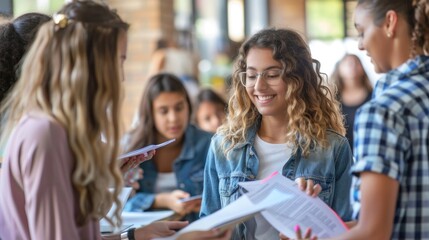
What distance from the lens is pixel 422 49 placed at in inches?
56.2

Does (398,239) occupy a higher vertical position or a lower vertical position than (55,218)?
lower

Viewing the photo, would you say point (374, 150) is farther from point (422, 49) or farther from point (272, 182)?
point (272, 182)

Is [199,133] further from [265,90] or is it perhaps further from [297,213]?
[297,213]

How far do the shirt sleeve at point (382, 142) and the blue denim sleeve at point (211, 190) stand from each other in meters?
0.74

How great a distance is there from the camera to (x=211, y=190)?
2.05 meters

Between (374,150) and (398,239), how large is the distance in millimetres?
212

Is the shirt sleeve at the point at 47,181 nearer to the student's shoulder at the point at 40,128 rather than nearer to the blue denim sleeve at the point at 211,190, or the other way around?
the student's shoulder at the point at 40,128

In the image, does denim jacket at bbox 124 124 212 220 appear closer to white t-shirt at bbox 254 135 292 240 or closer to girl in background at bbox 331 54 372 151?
white t-shirt at bbox 254 135 292 240

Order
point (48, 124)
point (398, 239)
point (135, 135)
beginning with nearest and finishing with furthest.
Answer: point (48, 124), point (398, 239), point (135, 135)

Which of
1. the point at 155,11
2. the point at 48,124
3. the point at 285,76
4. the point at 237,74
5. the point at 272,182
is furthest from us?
the point at 155,11

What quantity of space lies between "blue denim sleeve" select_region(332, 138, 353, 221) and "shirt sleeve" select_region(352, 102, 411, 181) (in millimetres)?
568

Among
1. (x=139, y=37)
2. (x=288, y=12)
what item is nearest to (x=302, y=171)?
(x=139, y=37)

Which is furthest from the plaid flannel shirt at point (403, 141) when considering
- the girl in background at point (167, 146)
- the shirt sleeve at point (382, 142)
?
the girl in background at point (167, 146)

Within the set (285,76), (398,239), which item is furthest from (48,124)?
(285,76)
